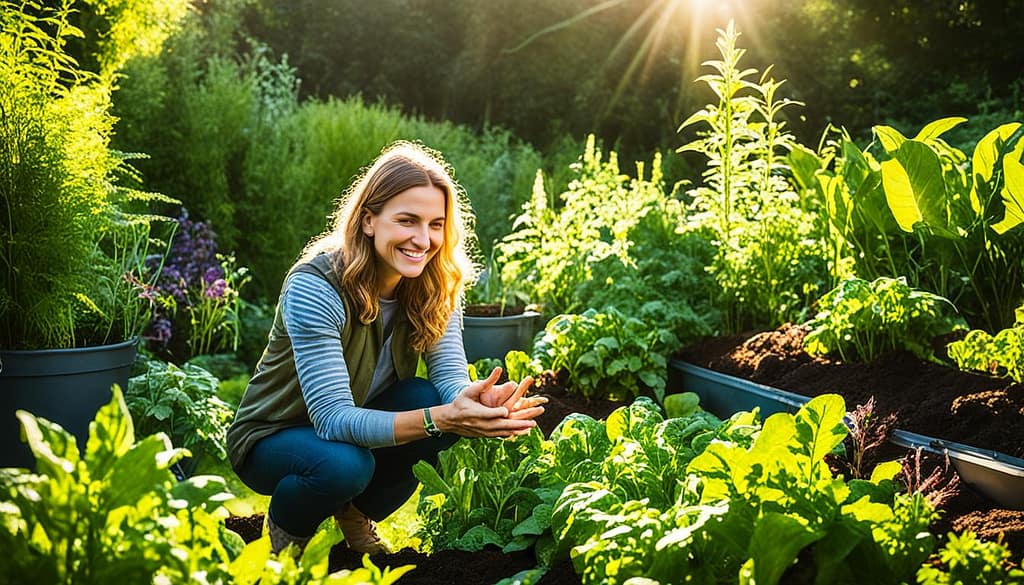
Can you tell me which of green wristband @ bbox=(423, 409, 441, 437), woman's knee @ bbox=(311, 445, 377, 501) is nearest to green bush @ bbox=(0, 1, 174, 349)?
woman's knee @ bbox=(311, 445, 377, 501)

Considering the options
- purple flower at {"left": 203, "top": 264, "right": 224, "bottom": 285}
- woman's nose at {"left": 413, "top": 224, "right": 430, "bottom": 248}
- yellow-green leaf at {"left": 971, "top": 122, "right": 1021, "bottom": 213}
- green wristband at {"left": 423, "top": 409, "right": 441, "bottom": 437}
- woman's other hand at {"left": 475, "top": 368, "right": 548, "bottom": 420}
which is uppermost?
yellow-green leaf at {"left": 971, "top": 122, "right": 1021, "bottom": 213}

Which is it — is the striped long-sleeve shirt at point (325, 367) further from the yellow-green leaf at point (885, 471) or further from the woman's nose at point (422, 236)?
the yellow-green leaf at point (885, 471)

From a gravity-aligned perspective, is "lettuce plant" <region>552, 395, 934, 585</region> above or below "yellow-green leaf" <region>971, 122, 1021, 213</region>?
below

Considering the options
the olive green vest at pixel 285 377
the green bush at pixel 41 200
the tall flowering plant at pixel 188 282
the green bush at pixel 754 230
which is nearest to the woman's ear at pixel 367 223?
the olive green vest at pixel 285 377

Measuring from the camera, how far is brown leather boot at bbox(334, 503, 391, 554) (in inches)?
107

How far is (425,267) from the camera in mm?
2709

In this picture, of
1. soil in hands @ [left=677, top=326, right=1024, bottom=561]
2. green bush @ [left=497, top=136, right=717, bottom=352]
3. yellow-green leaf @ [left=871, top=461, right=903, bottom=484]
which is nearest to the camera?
yellow-green leaf @ [left=871, top=461, right=903, bottom=484]

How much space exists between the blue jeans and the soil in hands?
4.42 feet

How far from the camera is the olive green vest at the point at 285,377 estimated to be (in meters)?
2.55

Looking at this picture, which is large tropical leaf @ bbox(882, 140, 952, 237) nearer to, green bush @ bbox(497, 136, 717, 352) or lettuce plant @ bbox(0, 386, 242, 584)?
green bush @ bbox(497, 136, 717, 352)

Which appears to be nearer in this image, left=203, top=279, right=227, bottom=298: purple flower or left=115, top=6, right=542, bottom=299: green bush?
left=203, top=279, right=227, bottom=298: purple flower

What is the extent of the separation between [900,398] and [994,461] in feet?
1.75

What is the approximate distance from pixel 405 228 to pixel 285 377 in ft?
1.77

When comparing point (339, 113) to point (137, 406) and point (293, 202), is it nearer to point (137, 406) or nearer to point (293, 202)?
point (293, 202)
